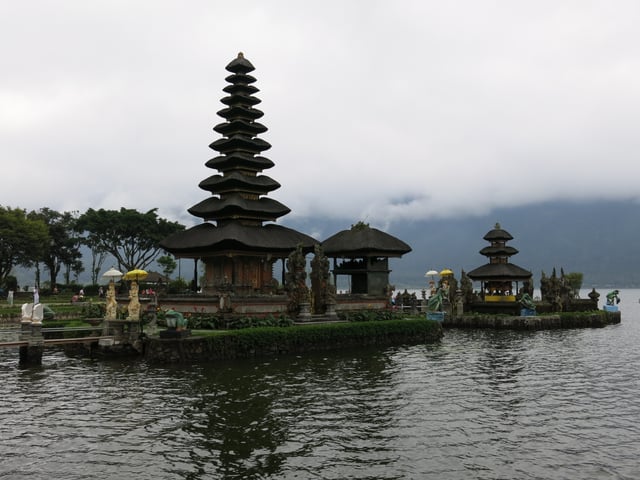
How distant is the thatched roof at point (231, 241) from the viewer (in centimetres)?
4434

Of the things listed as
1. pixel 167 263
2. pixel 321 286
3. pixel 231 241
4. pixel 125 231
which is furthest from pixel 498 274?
pixel 167 263

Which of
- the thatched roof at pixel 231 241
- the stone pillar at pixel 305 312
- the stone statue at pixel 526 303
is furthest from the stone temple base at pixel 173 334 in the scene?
the stone statue at pixel 526 303

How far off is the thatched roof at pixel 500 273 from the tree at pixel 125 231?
143ft

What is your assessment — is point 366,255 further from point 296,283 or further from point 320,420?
point 320,420

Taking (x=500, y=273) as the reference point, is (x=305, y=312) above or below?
below

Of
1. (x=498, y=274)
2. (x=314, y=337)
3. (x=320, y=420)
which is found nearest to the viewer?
(x=320, y=420)

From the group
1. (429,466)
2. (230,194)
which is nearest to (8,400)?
(429,466)

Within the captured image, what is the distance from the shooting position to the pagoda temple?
4581 centimetres

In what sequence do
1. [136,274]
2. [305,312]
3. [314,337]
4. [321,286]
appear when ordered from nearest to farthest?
[314,337] → [136,274] → [305,312] → [321,286]

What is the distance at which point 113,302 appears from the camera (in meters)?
35.4

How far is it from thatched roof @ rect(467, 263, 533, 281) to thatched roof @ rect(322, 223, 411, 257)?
19.4 meters

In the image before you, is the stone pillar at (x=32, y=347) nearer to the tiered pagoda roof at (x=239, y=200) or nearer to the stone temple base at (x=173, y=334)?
the stone temple base at (x=173, y=334)

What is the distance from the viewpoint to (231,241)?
43625 mm

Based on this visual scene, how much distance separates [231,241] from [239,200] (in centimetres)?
606
